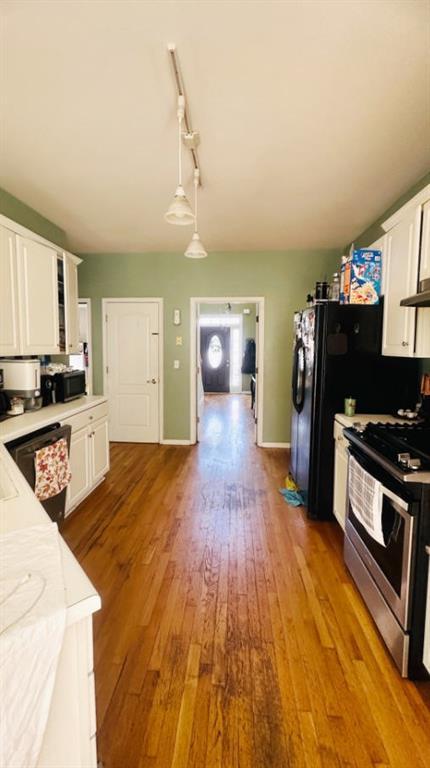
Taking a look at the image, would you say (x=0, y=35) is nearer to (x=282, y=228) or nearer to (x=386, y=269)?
(x=386, y=269)

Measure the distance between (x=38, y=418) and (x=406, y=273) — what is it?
265 centimetres

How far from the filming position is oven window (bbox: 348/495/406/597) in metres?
1.51

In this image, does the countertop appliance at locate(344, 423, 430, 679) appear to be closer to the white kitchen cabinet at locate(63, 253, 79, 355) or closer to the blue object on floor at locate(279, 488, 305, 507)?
the blue object on floor at locate(279, 488, 305, 507)

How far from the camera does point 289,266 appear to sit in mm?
4641

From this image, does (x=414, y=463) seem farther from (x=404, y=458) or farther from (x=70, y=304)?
(x=70, y=304)

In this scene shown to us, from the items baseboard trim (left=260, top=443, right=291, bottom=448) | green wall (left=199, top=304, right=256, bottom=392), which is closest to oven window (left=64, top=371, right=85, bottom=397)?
baseboard trim (left=260, top=443, right=291, bottom=448)

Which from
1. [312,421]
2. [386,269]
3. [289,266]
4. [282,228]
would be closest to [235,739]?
[312,421]

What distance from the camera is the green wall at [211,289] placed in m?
4.66

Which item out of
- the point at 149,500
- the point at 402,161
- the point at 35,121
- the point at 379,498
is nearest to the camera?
the point at 379,498

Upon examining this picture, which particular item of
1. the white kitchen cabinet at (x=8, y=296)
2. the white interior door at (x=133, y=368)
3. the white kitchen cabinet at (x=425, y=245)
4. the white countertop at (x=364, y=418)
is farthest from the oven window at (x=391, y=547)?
the white interior door at (x=133, y=368)

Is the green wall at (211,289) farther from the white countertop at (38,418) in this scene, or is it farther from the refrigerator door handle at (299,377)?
the white countertop at (38,418)

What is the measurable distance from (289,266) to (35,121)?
3303 millimetres

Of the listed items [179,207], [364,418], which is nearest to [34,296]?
[179,207]

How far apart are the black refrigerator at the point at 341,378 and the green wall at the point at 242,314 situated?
21.0 ft
